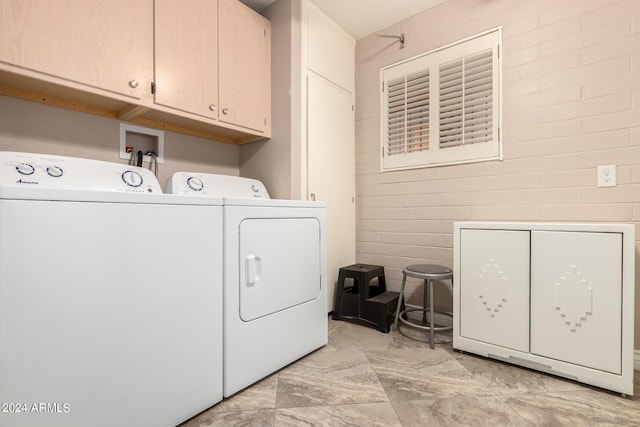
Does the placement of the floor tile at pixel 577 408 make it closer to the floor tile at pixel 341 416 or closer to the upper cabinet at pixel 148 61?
the floor tile at pixel 341 416

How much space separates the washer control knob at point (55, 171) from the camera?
132 centimetres

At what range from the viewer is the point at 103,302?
1004 mm

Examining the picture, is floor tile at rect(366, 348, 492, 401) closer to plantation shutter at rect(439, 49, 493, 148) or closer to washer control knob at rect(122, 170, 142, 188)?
plantation shutter at rect(439, 49, 493, 148)

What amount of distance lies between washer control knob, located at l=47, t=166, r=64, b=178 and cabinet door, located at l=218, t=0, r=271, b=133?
0.90 m

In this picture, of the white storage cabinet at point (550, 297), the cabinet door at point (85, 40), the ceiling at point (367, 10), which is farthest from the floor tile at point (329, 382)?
the ceiling at point (367, 10)

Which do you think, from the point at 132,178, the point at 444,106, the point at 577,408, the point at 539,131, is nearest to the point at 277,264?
the point at 132,178

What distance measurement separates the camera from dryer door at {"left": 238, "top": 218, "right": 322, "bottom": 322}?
1446 mm

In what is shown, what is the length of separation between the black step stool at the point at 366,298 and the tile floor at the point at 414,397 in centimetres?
39

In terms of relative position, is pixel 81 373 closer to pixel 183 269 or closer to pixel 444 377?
pixel 183 269

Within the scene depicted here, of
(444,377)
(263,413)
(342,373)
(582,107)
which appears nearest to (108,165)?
(263,413)

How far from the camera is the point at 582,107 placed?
1.77 m

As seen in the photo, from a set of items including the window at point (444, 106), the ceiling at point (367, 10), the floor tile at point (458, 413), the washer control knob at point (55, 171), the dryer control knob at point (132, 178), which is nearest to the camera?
the floor tile at point (458, 413)

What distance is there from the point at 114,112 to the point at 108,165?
438mm

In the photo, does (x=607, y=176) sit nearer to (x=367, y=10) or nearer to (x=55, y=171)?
(x=367, y=10)
